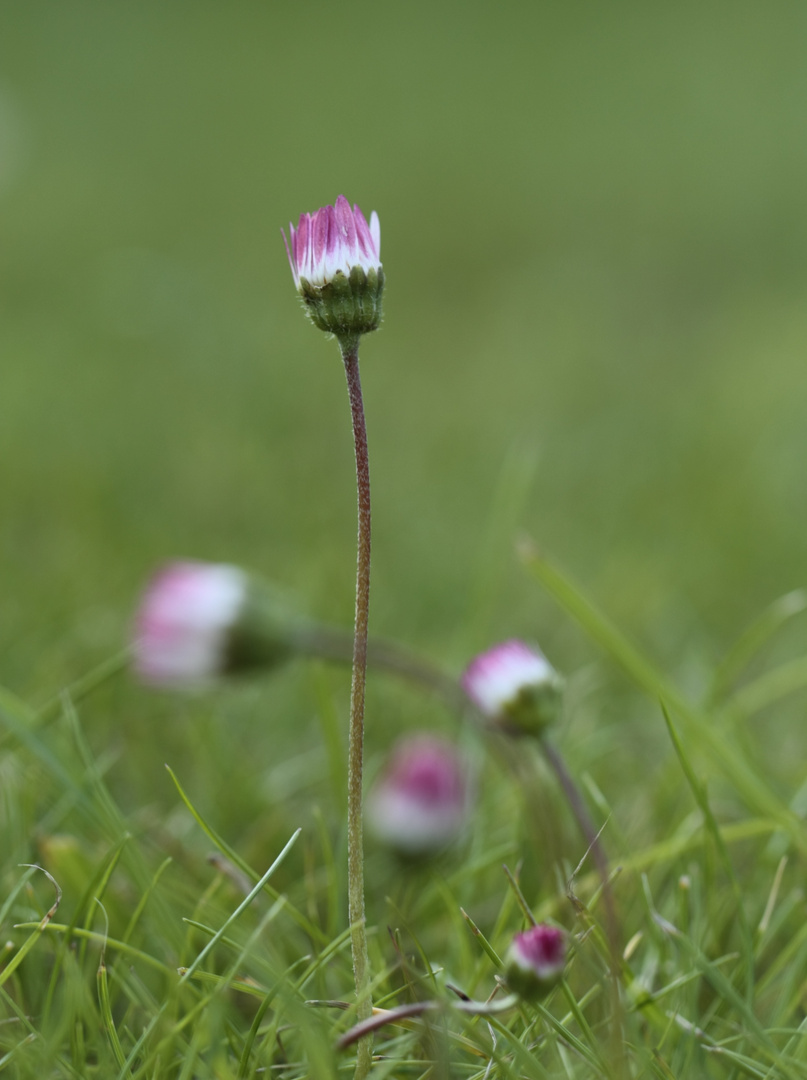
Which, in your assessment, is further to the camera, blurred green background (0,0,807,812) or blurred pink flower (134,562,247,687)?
blurred green background (0,0,807,812)

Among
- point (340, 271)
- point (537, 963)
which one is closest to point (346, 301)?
point (340, 271)

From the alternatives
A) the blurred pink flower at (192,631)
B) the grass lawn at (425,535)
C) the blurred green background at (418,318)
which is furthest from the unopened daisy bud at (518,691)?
the blurred green background at (418,318)

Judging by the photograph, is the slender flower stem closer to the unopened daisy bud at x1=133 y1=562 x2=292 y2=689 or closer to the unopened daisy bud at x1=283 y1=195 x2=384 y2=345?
the unopened daisy bud at x1=283 y1=195 x2=384 y2=345

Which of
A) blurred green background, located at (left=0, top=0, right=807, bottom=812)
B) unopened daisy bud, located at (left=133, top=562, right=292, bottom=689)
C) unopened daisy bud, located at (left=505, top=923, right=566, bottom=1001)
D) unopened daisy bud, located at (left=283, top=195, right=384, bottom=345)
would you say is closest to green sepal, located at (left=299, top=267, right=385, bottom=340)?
unopened daisy bud, located at (left=283, top=195, right=384, bottom=345)

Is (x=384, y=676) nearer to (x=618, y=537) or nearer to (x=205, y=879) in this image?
(x=205, y=879)

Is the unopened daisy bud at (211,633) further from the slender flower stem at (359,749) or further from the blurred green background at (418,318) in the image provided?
the blurred green background at (418,318)

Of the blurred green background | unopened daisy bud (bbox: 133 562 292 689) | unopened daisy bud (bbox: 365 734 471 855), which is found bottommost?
unopened daisy bud (bbox: 365 734 471 855)

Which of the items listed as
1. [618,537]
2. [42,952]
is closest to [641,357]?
[618,537]
